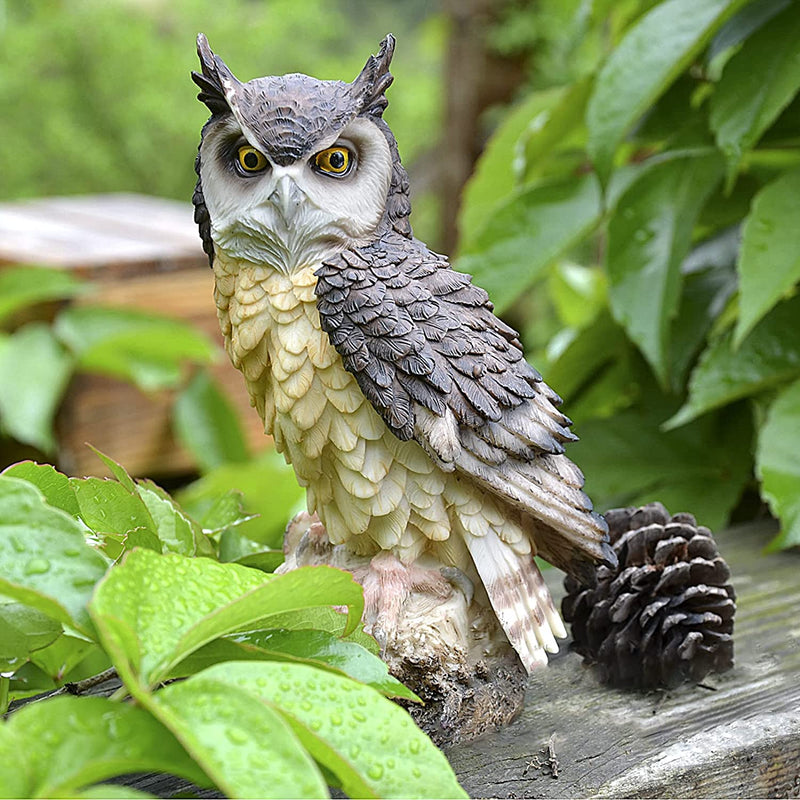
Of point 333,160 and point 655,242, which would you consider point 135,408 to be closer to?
point 655,242


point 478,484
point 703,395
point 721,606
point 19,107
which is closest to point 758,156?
point 703,395

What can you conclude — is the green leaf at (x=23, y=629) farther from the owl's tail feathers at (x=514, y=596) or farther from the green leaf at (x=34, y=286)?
the green leaf at (x=34, y=286)

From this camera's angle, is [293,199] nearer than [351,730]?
No

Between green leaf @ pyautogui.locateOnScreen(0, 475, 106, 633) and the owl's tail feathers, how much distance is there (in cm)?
29

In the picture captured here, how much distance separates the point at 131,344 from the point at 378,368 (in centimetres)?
149

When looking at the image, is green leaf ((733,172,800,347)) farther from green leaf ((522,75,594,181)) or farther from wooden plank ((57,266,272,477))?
wooden plank ((57,266,272,477))

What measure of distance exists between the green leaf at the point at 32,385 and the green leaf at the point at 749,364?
4.35 ft

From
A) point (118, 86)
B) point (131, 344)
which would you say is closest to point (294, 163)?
point (131, 344)

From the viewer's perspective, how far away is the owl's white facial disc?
710 mm

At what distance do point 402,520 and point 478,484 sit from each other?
65mm

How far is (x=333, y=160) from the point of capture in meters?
0.72

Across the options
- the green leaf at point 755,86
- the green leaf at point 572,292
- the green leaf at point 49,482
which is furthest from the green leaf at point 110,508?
the green leaf at point 572,292

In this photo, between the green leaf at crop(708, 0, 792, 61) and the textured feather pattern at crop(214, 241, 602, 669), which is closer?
the textured feather pattern at crop(214, 241, 602, 669)

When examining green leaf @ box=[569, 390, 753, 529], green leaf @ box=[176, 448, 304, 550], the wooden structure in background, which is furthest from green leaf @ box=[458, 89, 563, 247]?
the wooden structure in background
